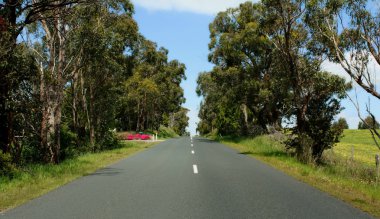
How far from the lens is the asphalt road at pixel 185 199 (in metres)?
6.79

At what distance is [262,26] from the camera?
22078 mm

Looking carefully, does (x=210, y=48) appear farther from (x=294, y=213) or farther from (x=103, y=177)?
(x=294, y=213)

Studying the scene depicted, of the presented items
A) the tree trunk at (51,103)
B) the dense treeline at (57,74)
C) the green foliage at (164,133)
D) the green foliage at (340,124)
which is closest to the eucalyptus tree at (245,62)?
the dense treeline at (57,74)

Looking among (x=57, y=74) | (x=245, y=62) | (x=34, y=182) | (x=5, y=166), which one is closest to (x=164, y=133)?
(x=245, y=62)

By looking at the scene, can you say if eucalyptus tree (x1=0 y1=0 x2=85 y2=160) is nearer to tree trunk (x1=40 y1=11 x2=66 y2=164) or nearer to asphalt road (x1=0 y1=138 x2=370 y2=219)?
tree trunk (x1=40 y1=11 x2=66 y2=164)

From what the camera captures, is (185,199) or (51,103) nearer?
(185,199)

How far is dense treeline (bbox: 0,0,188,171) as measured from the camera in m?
12.2

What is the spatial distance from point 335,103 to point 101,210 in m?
14.4

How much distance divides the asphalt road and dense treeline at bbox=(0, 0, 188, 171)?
4069 mm

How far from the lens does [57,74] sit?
62.2 feet

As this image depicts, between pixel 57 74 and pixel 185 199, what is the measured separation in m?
13.0

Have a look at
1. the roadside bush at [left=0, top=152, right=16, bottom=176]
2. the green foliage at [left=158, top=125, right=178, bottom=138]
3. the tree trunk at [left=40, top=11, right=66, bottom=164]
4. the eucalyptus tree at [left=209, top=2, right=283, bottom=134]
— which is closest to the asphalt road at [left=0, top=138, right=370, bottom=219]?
the roadside bush at [left=0, top=152, right=16, bottom=176]

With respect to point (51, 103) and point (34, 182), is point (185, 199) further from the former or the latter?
point (51, 103)

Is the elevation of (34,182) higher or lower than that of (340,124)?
lower
